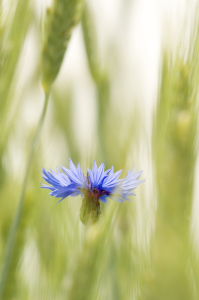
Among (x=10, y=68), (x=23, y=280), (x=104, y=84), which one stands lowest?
(x=23, y=280)

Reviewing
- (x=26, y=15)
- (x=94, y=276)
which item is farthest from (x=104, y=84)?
(x=94, y=276)

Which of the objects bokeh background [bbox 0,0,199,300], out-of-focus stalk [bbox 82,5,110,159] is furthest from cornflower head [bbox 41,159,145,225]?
out-of-focus stalk [bbox 82,5,110,159]

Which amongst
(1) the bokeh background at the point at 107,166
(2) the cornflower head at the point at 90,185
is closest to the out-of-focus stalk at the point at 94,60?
(1) the bokeh background at the point at 107,166

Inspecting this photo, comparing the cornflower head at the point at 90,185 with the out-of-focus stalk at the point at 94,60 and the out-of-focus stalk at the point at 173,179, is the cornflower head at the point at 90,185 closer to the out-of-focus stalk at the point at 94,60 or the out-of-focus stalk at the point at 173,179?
the out-of-focus stalk at the point at 173,179

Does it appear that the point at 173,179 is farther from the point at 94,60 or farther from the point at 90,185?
the point at 94,60

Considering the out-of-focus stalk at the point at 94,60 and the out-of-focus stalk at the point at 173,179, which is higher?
the out-of-focus stalk at the point at 94,60

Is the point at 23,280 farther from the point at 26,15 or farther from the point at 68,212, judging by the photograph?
the point at 26,15

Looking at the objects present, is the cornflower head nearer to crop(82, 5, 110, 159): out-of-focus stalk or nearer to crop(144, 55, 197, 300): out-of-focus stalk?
crop(144, 55, 197, 300): out-of-focus stalk

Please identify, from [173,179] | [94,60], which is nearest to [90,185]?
[173,179]
